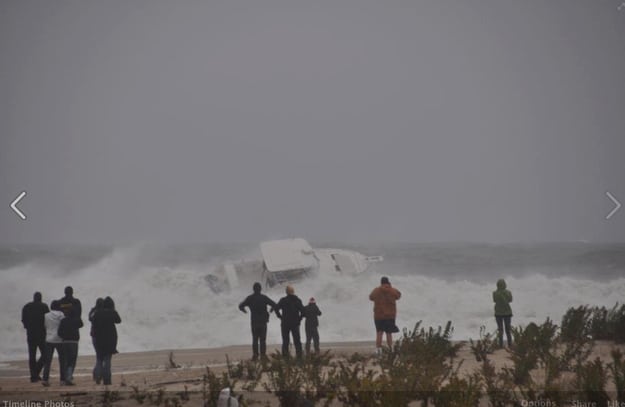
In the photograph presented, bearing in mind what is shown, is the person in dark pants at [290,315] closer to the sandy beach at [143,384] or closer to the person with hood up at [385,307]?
the sandy beach at [143,384]

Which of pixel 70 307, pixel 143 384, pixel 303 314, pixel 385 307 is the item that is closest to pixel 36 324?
pixel 70 307

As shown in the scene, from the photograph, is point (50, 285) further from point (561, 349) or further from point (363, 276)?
point (561, 349)

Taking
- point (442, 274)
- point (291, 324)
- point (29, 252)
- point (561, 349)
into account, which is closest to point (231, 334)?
point (291, 324)

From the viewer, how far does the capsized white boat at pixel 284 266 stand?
29.4m

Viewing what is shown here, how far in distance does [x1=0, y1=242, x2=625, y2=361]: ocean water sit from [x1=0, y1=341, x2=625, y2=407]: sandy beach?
6.11 meters

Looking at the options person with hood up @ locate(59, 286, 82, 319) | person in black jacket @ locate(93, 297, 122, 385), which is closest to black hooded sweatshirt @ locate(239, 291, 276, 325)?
person in black jacket @ locate(93, 297, 122, 385)

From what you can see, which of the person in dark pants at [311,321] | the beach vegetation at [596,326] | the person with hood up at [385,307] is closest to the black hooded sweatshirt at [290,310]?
the person in dark pants at [311,321]

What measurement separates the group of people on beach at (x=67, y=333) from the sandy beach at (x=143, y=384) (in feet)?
0.89

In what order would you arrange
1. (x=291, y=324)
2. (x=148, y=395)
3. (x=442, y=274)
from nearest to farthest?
(x=148, y=395) < (x=291, y=324) < (x=442, y=274)

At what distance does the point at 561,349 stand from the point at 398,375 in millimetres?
4017

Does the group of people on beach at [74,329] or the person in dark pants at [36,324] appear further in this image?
the person in dark pants at [36,324]

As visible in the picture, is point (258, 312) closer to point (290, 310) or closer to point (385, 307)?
point (290, 310)

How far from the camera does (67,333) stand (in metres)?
12.8

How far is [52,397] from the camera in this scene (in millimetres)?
10570
